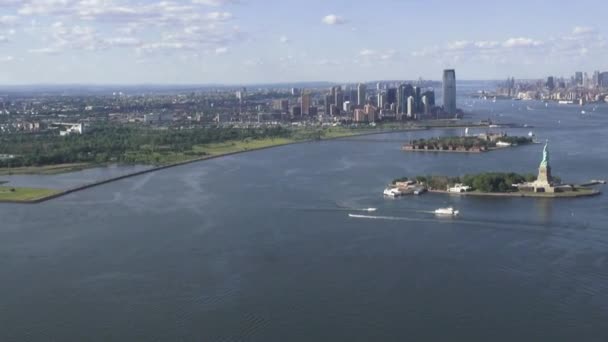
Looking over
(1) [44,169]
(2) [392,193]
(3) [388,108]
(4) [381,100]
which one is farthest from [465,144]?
(4) [381,100]

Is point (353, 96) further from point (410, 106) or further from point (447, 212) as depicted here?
point (447, 212)

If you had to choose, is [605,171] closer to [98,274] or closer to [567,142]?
[567,142]

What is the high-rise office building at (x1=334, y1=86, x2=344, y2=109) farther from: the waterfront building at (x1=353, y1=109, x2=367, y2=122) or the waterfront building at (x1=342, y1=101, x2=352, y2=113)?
the waterfront building at (x1=353, y1=109, x2=367, y2=122)

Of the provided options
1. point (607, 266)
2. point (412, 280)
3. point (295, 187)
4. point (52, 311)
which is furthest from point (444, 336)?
point (295, 187)

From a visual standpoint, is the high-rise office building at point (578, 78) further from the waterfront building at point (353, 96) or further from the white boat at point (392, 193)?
the white boat at point (392, 193)

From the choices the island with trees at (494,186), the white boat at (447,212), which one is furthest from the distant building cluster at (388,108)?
the white boat at (447,212)

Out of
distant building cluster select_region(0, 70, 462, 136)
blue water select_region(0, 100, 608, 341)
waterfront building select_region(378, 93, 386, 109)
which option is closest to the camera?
blue water select_region(0, 100, 608, 341)

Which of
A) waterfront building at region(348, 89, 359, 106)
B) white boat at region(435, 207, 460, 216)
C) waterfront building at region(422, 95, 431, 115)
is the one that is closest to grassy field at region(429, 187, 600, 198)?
white boat at region(435, 207, 460, 216)
